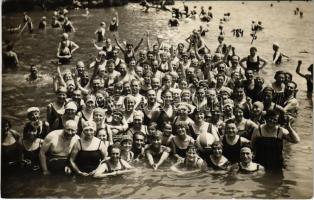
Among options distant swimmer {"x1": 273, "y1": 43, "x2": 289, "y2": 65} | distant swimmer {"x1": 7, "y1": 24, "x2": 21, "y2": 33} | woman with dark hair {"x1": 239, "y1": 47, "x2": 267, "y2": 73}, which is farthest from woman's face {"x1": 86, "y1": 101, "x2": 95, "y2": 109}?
distant swimmer {"x1": 273, "y1": 43, "x2": 289, "y2": 65}

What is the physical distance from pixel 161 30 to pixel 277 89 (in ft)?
22.2

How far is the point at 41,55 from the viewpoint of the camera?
375 inches

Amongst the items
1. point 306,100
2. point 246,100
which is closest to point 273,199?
point 246,100

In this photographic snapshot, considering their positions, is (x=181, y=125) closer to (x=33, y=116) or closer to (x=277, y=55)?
(x=33, y=116)

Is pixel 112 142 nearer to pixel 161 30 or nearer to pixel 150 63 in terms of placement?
pixel 150 63

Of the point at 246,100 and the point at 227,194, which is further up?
the point at 246,100

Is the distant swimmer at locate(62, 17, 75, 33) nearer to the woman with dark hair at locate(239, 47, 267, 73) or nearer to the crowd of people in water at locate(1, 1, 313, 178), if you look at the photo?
the woman with dark hair at locate(239, 47, 267, 73)

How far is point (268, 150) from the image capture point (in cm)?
516

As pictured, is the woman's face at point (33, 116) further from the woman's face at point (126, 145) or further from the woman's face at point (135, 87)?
the woman's face at point (135, 87)

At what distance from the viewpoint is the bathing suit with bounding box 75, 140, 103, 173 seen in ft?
15.9

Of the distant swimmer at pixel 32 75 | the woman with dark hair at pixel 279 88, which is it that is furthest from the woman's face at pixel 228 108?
the distant swimmer at pixel 32 75

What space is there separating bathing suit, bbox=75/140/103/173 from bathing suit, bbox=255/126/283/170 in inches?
74.7

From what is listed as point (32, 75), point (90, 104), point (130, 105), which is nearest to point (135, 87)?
point (130, 105)

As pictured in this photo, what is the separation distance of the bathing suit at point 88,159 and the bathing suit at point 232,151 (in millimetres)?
1473
